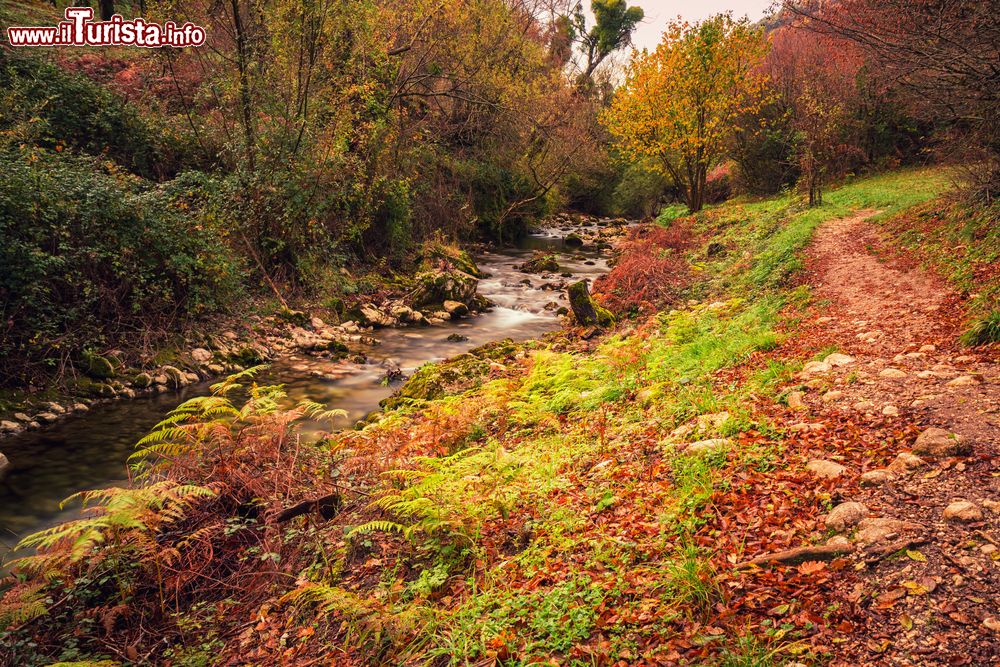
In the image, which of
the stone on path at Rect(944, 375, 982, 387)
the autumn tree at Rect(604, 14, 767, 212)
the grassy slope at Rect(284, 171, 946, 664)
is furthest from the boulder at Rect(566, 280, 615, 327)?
the autumn tree at Rect(604, 14, 767, 212)

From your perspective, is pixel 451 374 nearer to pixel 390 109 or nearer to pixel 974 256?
pixel 974 256

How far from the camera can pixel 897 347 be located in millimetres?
6191

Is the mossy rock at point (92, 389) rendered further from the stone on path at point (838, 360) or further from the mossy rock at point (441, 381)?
the stone on path at point (838, 360)

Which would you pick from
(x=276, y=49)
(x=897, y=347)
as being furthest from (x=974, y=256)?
(x=276, y=49)

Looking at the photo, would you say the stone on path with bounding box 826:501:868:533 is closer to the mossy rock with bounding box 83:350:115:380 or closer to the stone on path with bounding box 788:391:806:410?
the stone on path with bounding box 788:391:806:410

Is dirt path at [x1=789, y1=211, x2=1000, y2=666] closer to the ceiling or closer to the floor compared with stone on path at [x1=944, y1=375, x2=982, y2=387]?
closer to the floor

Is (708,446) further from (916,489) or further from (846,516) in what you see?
(916,489)

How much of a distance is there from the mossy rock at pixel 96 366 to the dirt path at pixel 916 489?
1144 centimetres

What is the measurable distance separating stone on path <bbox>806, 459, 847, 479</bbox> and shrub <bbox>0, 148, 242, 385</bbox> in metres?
11.6

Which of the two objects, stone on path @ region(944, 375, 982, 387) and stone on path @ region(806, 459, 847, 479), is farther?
stone on path @ region(944, 375, 982, 387)

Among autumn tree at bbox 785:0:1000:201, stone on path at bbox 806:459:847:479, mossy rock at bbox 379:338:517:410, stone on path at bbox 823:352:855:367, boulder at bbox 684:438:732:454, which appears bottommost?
mossy rock at bbox 379:338:517:410

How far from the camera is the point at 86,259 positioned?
419 inches

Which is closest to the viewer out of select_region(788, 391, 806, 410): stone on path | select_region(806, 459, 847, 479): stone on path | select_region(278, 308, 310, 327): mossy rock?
select_region(806, 459, 847, 479): stone on path

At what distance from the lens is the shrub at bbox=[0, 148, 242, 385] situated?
9.63 metres
